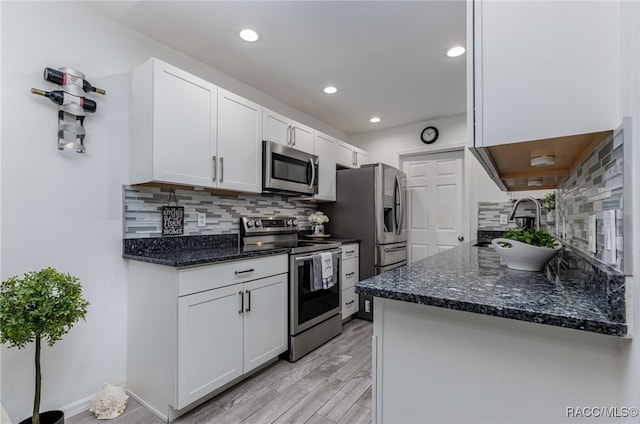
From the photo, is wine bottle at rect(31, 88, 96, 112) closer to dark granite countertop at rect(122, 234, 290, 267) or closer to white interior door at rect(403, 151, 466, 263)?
dark granite countertop at rect(122, 234, 290, 267)

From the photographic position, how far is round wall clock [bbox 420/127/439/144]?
3883 mm

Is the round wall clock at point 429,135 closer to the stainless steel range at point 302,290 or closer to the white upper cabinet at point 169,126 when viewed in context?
the stainless steel range at point 302,290

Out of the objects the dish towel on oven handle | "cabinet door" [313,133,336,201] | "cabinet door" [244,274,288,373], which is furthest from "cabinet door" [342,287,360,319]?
"cabinet door" [313,133,336,201]

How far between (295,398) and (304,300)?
0.74 metres

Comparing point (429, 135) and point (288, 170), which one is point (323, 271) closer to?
point (288, 170)

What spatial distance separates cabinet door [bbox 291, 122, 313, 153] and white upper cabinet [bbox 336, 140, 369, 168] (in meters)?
0.57

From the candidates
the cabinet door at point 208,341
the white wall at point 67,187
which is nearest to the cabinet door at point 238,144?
the white wall at point 67,187

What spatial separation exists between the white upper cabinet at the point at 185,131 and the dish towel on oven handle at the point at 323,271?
86 centimetres

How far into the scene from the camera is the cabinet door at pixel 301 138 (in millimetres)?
2924

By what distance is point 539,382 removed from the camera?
727mm

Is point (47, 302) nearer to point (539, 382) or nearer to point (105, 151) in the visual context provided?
point (105, 151)

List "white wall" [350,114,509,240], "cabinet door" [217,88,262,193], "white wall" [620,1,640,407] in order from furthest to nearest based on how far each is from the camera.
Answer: "white wall" [350,114,509,240] → "cabinet door" [217,88,262,193] → "white wall" [620,1,640,407]

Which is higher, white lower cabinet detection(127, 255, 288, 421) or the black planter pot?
white lower cabinet detection(127, 255, 288, 421)

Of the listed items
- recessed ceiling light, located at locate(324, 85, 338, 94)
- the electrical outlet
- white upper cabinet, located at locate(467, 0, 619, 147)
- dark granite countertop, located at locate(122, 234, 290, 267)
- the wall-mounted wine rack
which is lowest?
dark granite countertop, located at locate(122, 234, 290, 267)
